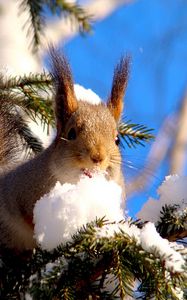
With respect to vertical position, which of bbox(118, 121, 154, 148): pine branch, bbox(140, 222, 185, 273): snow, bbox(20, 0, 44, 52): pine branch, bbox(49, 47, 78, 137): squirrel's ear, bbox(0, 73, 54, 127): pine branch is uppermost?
bbox(20, 0, 44, 52): pine branch

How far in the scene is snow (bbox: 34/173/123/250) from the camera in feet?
2.97

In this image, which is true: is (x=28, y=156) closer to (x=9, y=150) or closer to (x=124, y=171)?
(x=9, y=150)

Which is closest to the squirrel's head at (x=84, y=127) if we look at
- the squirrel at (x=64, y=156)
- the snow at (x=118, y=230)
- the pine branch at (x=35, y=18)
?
the squirrel at (x=64, y=156)

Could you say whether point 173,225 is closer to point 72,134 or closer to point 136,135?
point 72,134

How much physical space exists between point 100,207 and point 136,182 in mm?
630

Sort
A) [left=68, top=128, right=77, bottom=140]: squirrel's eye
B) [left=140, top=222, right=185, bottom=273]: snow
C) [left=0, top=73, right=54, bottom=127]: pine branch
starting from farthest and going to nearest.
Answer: [left=0, top=73, right=54, bottom=127]: pine branch < [left=68, top=128, right=77, bottom=140]: squirrel's eye < [left=140, top=222, right=185, bottom=273]: snow

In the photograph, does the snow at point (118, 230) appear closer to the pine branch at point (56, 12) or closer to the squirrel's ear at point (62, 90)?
the squirrel's ear at point (62, 90)

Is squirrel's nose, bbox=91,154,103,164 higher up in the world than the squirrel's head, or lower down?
lower down

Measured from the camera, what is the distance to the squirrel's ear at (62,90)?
1.28 metres

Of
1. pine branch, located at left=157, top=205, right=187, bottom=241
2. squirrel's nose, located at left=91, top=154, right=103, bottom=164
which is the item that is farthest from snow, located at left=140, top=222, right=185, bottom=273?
squirrel's nose, located at left=91, top=154, right=103, bottom=164

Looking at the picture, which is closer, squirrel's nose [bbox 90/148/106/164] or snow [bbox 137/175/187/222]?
snow [bbox 137/175/187/222]

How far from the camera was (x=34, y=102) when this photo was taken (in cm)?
155

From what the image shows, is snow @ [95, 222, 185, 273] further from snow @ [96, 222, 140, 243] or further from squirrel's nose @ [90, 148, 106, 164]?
squirrel's nose @ [90, 148, 106, 164]

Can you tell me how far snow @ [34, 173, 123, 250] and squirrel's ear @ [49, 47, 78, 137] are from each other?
391mm
